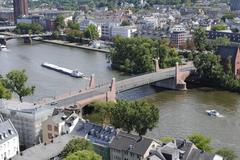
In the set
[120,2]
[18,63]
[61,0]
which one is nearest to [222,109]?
[18,63]

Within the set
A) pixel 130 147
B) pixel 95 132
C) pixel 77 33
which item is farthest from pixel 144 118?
pixel 77 33

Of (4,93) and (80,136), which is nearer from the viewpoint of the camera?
(80,136)

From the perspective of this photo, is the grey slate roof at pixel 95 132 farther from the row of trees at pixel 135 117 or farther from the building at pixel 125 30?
the building at pixel 125 30

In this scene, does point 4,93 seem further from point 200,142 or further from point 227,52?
point 227,52

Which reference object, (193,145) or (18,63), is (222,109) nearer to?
(193,145)

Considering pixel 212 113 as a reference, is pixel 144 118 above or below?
above

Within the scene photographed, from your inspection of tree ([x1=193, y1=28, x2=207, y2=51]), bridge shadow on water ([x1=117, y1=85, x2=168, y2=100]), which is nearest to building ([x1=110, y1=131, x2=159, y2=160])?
bridge shadow on water ([x1=117, y1=85, x2=168, y2=100])

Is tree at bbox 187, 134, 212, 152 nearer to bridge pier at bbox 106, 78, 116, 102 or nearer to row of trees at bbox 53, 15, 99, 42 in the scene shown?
bridge pier at bbox 106, 78, 116, 102
